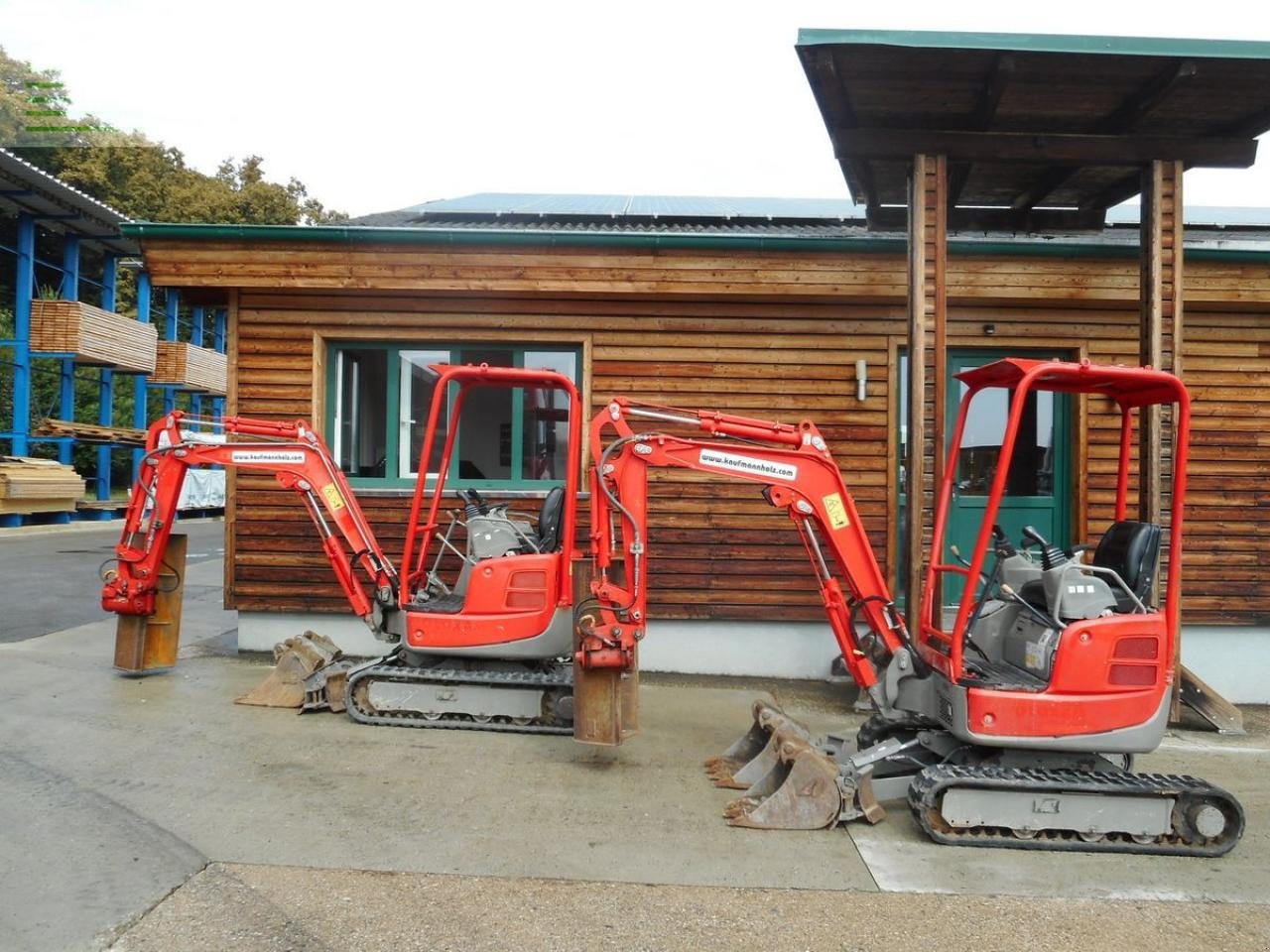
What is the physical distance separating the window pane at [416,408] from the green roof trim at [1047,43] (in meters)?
4.47

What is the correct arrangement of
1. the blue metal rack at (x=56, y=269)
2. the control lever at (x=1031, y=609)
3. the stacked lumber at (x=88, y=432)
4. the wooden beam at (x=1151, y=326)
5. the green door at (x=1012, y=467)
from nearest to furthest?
the control lever at (x=1031, y=609) < the wooden beam at (x=1151, y=326) < the green door at (x=1012, y=467) < the blue metal rack at (x=56, y=269) < the stacked lumber at (x=88, y=432)

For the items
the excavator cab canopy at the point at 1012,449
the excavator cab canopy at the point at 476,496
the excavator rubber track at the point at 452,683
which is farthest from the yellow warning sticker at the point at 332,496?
the excavator cab canopy at the point at 1012,449

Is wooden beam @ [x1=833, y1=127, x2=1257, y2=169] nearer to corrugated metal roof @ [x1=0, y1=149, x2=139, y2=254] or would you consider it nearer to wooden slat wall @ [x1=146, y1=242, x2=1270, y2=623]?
wooden slat wall @ [x1=146, y1=242, x2=1270, y2=623]

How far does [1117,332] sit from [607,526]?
5.59 meters

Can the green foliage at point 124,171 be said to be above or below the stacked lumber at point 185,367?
above

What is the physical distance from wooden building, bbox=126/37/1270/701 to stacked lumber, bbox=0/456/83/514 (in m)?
16.8

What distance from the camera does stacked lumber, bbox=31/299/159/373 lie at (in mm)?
23703

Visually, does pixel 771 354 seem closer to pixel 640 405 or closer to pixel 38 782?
pixel 640 405

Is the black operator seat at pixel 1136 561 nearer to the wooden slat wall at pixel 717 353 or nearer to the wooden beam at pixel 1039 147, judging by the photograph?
the wooden slat wall at pixel 717 353

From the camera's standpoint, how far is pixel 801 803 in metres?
4.82

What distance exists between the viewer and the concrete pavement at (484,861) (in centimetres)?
368

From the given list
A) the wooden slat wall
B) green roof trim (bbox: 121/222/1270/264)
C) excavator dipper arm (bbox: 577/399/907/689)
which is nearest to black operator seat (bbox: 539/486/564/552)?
excavator dipper arm (bbox: 577/399/907/689)

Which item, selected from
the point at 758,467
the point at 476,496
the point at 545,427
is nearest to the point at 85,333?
the point at 545,427

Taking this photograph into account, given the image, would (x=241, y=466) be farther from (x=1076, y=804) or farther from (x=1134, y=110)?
(x=1134, y=110)
